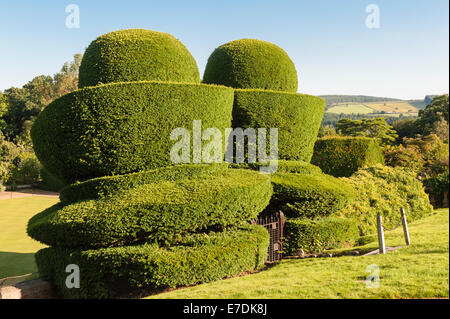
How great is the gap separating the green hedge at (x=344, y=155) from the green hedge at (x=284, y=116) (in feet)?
15.3

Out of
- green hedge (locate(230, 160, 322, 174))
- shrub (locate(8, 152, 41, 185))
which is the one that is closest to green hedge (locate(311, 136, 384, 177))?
green hedge (locate(230, 160, 322, 174))

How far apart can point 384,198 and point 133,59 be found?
10.9 metres

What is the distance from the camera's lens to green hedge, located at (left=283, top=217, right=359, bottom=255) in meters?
9.06

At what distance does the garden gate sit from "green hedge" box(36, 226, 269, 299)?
4.58ft

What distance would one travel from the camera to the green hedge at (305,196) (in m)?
9.22

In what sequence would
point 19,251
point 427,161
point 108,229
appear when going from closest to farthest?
point 108,229, point 19,251, point 427,161

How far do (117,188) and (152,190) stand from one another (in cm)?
79

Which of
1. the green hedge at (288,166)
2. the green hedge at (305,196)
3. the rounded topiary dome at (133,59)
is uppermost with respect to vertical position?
the rounded topiary dome at (133,59)

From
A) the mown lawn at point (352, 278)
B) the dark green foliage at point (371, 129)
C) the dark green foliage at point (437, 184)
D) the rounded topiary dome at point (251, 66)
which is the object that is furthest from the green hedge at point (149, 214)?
the dark green foliage at point (371, 129)

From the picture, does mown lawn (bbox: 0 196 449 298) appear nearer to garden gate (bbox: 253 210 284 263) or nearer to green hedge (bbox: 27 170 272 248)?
garden gate (bbox: 253 210 284 263)

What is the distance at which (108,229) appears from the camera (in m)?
6.47

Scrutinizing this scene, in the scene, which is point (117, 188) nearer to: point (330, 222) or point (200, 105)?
point (200, 105)

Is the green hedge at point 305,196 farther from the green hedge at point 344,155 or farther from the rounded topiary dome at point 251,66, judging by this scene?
the green hedge at point 344,155

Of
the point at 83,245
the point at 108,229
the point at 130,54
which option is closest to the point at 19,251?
the point at 83,245
